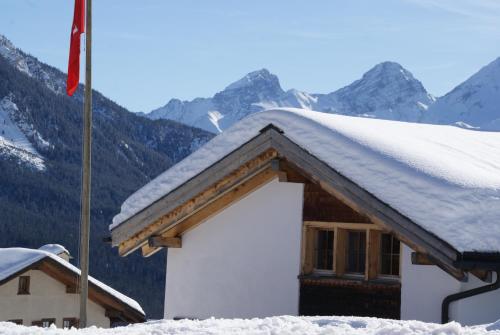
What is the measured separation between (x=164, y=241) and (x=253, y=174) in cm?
171

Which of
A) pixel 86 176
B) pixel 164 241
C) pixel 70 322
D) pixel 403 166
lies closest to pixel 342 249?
pixel 403 166

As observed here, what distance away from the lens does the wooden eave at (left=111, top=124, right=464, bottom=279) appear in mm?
9555

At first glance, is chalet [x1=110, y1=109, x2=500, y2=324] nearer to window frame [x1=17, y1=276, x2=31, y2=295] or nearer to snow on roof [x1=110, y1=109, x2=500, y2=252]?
snow on roof [x1=110, y1=109, x2=500, y2=252]

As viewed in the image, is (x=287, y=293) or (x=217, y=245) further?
(x=217, y=245)

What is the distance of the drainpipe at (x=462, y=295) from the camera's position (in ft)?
31.6

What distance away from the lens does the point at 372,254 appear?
434 inches

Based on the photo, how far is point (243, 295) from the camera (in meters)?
11.9

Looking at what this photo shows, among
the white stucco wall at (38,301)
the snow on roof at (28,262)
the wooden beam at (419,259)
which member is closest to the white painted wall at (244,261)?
the wooden beam at (419,259)

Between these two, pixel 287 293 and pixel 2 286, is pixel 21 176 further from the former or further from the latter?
pixel 287 293

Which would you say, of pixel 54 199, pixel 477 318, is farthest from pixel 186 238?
pixel 54 199

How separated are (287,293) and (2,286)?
2485 cm

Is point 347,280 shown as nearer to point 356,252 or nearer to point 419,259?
point 356,252

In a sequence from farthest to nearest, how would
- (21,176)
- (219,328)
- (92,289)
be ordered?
(21,176), (92,289), (219,328)

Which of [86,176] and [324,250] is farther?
[324,250]
